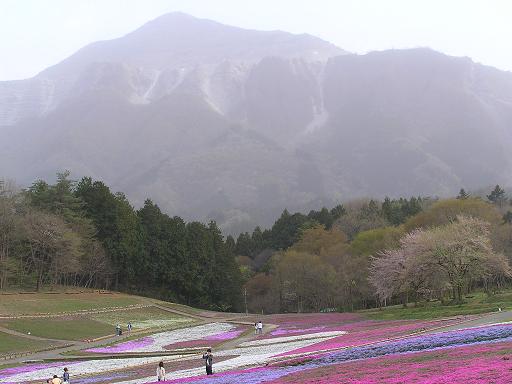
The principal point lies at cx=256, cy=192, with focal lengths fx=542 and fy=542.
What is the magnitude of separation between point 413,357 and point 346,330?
29996 millimetres

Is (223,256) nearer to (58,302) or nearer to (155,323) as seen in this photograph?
(155,323)

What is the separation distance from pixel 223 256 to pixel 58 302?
47.9 m

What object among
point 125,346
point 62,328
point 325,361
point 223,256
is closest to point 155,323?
point 62,328

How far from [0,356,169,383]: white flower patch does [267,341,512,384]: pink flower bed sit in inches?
775

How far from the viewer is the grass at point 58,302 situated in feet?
234

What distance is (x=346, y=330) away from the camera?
54.1 meters

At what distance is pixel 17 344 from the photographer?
2050 inches

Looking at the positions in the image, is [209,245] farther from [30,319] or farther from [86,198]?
[30,319]

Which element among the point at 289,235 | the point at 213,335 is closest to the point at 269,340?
the point at 213,335

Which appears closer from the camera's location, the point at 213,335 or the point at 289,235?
the point at 213,335

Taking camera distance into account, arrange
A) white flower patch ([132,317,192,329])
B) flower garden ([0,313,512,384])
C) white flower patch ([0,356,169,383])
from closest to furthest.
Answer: flower garden ([0,313,512,384])
white flower patch ([0,356,169,383])
white flower patch ([132,317,192,329])

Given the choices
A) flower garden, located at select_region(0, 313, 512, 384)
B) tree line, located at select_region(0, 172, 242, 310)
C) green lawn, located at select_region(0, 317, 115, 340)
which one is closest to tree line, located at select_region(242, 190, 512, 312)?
tree line, located at select_region(0, 172, 242, 310)

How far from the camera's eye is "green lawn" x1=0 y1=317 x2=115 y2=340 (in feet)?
196

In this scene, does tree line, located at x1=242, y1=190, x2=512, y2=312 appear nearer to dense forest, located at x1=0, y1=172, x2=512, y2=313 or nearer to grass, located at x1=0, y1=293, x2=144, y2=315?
dense forest, located at x1=0, y1=172, x2=512, y2=313
